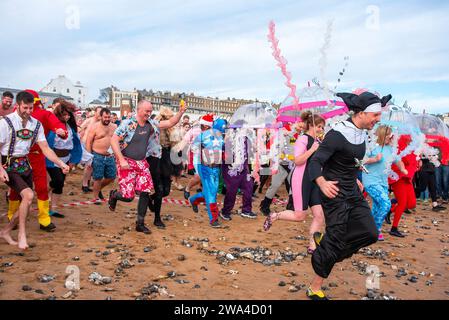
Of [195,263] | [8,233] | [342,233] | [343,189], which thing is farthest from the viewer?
[8,233]

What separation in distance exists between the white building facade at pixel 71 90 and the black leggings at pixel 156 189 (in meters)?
82.3

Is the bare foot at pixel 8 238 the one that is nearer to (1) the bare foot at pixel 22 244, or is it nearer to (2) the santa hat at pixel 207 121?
(1) the bare foot at pixel 22 244

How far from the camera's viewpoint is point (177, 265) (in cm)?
522

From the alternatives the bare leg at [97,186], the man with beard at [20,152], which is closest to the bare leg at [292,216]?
the man with beard at [20,152]

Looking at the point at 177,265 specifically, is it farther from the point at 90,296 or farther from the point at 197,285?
the point at 90,296

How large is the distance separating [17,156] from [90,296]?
2.57m

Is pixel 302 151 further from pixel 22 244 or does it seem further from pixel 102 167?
pixel 102 167

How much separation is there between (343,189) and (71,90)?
4332 inches

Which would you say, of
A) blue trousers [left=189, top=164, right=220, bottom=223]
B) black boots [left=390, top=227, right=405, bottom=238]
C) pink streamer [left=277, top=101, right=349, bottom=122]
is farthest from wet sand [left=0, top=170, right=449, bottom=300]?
pink streamer [left=277, top=101, right=349, bottom=122]

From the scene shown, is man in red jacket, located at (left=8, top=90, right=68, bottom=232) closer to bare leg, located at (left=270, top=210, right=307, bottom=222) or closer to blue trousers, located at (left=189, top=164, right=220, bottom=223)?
blue trousers, located at (left=189, top=164, right=220, bottom=223)

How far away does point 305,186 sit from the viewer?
19.1ft

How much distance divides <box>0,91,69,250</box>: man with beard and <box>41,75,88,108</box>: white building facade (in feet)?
274

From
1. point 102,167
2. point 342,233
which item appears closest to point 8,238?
point 102,167
